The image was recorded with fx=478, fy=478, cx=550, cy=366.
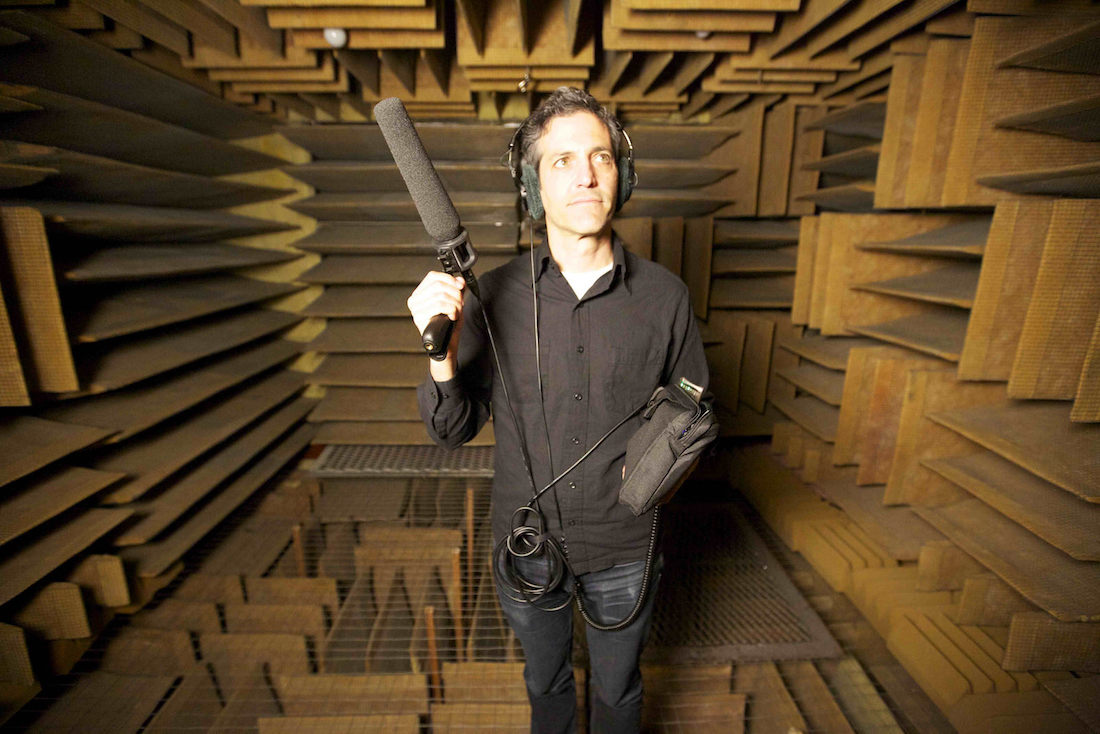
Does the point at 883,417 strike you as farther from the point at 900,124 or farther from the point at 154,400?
the point at 154,400

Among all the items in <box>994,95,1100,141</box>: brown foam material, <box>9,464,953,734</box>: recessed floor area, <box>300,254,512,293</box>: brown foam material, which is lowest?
<box>9,464,953,734</box>: recessed floor area

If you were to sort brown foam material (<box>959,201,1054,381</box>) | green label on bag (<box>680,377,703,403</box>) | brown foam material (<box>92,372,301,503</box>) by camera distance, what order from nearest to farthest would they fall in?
1. green label on bag (<box>680,377,703,403</box>)
2. brown foam material (<box>959,201,1054,381</box>)
3. brown foam material (<box>92,372,301,503</box>)

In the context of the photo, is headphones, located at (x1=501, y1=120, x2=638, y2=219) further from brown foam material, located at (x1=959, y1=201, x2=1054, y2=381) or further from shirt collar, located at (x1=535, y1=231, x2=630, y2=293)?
brown foam material, located at (x1=959, y1=201, x2=1054, y2=381)

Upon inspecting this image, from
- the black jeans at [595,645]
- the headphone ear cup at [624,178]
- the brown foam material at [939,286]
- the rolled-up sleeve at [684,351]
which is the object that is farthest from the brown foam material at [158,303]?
the brown foam material at [939,286]

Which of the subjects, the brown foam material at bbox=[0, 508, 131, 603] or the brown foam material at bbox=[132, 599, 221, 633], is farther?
the brown foam material at bbox=[132, 599, 221, 633]

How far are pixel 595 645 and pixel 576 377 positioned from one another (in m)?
0.92

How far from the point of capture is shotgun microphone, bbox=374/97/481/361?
1030 millimetres

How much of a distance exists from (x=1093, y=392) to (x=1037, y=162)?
1024mm

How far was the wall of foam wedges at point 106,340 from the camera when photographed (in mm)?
1840

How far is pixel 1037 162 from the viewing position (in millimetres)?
1921

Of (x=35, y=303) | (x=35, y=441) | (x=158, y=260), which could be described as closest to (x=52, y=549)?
(x=35, y=441)

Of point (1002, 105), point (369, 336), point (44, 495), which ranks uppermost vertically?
point (1002, 105)

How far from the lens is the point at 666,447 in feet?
4.12

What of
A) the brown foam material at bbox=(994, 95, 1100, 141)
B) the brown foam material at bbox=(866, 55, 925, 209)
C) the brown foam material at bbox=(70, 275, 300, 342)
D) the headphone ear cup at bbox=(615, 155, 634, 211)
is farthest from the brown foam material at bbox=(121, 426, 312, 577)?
the brown foam material at bbox=(994, 95, 1100, 141)
